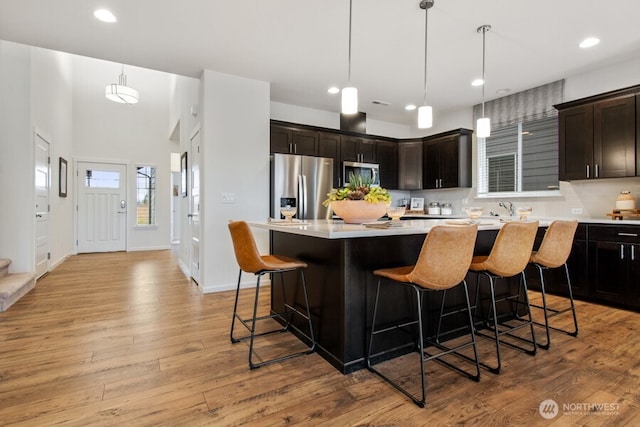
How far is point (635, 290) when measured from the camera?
3.30m

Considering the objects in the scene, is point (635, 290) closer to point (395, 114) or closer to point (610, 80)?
point (610, 80)

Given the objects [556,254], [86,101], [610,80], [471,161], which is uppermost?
[86,101]

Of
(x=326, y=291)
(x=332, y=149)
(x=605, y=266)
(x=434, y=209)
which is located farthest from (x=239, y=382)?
(x=434, y=209)

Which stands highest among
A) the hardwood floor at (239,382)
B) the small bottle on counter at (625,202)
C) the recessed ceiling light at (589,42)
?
the recessed ceiling light at (589,42)

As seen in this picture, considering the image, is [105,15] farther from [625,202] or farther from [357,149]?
[625,202]

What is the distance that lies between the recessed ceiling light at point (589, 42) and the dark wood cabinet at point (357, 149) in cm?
308

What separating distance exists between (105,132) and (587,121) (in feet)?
29.1

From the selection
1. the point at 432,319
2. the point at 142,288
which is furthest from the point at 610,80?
the point at 142,288

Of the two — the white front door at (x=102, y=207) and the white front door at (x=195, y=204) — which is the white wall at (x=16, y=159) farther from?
the white front door at (x=102, y=207)

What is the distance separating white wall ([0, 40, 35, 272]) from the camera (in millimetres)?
4117

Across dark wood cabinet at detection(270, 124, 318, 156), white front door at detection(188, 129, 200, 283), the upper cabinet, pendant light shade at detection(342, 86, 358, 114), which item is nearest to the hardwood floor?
white front door at detection(188, 129, 200, 283)

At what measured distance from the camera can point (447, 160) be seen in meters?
5.61

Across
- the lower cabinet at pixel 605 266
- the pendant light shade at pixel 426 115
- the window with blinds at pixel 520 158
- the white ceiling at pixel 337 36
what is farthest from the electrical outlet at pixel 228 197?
the window with blinds at pixel 520 158

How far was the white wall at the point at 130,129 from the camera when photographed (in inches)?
287
